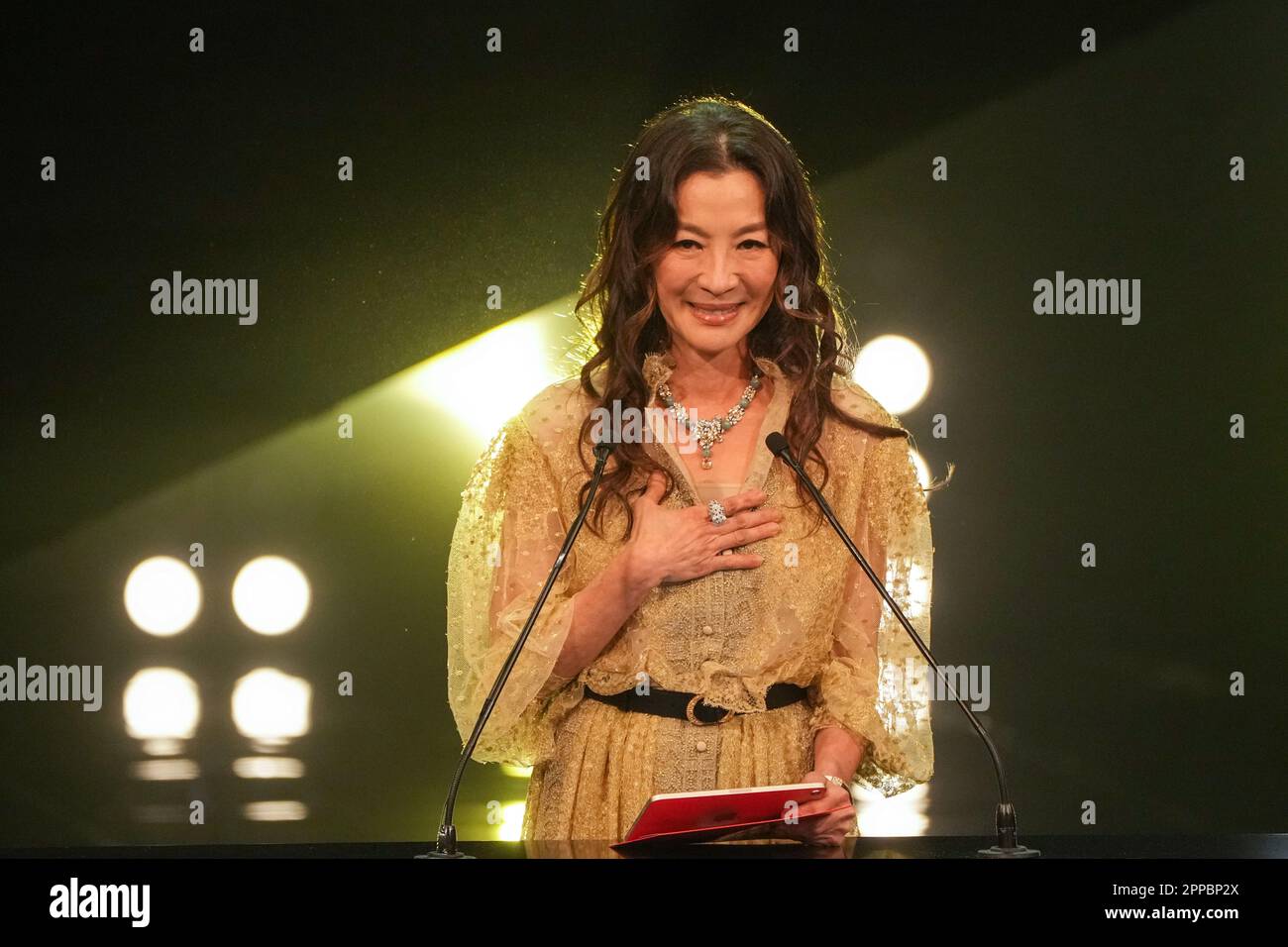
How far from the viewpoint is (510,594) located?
230 cm

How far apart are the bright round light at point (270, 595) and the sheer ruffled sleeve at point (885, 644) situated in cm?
148

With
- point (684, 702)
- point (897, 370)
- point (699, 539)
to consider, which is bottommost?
point (684, 702)

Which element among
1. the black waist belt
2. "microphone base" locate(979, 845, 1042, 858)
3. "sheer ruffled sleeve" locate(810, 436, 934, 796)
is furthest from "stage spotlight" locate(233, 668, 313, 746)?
"microphone base" locate(979, 845, 1042, 858)

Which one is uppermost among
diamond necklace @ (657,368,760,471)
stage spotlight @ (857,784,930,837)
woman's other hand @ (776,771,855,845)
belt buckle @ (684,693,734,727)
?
diamond necklace @ (657,368,760,471)

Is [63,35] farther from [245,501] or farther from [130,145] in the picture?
[245,501]

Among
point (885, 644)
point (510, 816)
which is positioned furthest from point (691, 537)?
point (510, 816)

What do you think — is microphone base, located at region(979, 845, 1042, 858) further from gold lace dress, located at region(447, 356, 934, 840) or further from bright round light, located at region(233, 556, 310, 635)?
bright round light, located at region(233, 556, 310, 635)

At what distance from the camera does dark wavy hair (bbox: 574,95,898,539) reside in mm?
2357

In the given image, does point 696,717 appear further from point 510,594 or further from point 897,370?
point 897,370

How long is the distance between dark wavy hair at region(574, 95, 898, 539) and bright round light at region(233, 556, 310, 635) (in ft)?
4.08

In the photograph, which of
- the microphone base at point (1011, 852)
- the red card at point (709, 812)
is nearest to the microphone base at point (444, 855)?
the red card at point (709, 812)

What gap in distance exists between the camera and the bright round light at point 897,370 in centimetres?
338

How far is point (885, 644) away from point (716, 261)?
66cm

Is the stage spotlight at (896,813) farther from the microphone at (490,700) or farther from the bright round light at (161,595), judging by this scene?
the microphone at (490,700)
